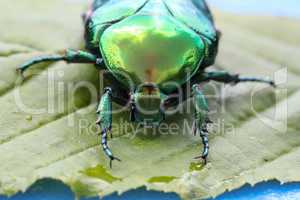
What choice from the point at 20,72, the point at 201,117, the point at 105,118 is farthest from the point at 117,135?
the point at 20,72

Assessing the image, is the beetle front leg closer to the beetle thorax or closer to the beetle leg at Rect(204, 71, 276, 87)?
the beetle thorax

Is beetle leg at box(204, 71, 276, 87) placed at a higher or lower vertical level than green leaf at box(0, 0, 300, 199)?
higher

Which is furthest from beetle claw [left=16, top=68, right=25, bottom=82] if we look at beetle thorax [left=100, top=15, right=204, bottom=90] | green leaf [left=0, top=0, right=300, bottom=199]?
beetle thorax [left=100, top=15, right=204, bottom=90]

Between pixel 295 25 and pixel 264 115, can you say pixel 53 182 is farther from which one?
pixel 295 25

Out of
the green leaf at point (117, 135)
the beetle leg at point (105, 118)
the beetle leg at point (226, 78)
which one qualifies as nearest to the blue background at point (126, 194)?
the green leaf at point (117, 135)

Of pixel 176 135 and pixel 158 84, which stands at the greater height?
pixel 158 84

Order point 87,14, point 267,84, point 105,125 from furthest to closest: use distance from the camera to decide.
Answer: point 267,84
point 87,14
point 105,125

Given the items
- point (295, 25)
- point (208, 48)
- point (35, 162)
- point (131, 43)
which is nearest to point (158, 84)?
point (131, 43)

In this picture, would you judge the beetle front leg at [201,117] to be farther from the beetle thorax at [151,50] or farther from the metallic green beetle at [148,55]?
the beetle thorax at [151,50]
